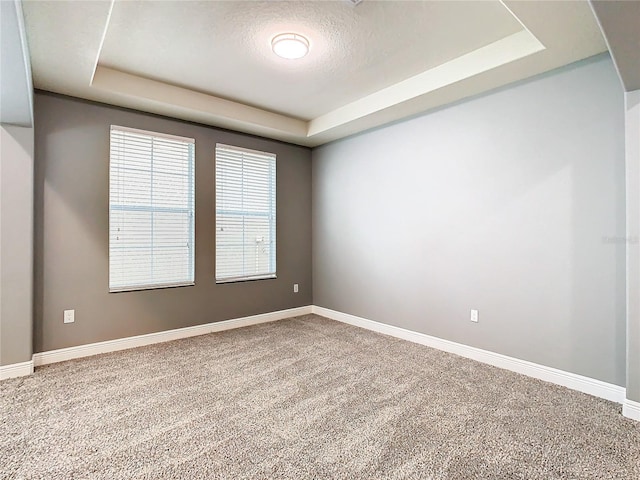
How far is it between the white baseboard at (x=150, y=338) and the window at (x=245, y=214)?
541 millimetres

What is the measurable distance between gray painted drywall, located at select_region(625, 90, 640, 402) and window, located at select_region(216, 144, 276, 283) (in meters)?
3.64

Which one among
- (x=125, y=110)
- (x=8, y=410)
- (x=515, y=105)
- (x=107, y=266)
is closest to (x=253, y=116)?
(x=125, y=110)

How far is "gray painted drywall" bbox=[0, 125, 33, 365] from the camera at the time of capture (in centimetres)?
277

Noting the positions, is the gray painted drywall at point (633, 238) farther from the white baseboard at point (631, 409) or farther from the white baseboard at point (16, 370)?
the white baseboard at point (16, 370)

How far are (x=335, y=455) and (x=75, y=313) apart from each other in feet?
9.42

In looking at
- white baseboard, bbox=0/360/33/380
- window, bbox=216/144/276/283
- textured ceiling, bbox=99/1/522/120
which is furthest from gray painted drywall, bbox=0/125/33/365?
window, bbox=216/144/276/283

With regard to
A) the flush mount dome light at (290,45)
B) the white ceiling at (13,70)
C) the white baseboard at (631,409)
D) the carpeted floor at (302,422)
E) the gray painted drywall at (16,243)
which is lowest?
the carpeted floor at (302,422)

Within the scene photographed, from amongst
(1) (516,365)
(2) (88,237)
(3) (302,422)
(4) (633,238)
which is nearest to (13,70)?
(2) (88,237)

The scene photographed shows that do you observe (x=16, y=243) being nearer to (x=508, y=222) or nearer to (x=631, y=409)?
(x=508, y=222)

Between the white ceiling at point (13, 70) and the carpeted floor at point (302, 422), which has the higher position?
the white ceiling at point (13, 70)

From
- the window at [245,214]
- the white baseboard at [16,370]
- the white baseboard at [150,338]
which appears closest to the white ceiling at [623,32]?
the window at [245,214]

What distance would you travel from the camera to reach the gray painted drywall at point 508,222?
2.46 meters

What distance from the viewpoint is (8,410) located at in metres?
2.26

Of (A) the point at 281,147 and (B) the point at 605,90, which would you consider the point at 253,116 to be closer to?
(A) the point at 281,147
